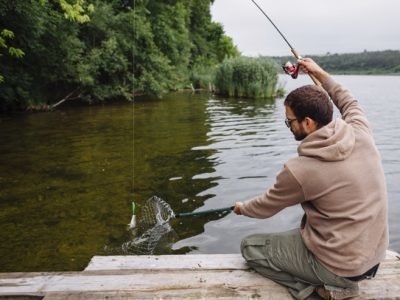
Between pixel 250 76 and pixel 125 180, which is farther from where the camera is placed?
pixel 250 76

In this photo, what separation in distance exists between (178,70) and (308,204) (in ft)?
116

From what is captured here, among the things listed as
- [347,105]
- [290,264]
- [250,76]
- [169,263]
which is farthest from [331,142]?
[250,76]

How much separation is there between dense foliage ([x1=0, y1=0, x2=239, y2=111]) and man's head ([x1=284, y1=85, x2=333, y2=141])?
374 inches

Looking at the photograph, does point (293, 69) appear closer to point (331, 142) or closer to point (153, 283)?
point (331, 142)

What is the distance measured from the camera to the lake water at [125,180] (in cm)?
591

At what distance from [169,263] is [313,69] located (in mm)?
2334

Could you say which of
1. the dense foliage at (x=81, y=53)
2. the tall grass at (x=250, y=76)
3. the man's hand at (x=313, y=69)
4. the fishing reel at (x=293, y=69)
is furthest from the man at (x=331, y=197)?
the tall grass at (x=250, y=76)

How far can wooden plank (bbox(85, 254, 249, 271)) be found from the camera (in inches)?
150

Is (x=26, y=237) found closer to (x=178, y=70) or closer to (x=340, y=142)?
(x=340, y=142)

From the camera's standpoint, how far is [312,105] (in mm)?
2994

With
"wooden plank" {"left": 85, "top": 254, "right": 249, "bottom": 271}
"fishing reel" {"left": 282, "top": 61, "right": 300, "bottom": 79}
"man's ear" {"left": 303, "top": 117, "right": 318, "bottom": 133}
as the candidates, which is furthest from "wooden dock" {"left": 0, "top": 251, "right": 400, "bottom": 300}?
"fishing reel" {"left": 282, "top": 61, "right": 300, "bottom": 79}

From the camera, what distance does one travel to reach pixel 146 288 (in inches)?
134

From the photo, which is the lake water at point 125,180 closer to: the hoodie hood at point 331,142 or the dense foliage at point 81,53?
the hoodie hood at point 331,142

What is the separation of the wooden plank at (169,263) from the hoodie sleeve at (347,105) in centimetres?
166
